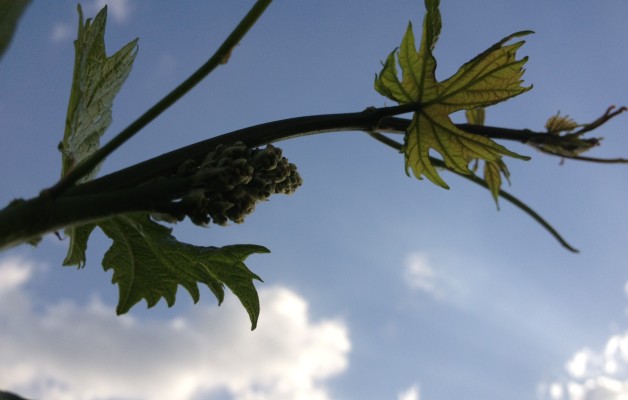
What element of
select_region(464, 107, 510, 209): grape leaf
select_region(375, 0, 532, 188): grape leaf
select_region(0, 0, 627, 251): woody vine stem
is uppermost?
select_region(464, 107, 510, 209): grape leaf

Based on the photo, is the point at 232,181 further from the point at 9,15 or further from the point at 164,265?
the point at 164,265

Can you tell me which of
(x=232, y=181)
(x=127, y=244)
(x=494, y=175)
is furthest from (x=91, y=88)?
(x=494, y=175)

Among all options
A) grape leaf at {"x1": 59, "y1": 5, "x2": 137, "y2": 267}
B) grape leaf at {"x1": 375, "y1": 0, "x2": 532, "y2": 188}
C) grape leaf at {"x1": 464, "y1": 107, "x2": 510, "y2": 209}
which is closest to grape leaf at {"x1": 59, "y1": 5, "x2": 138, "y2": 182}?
grape leaf at {"x1": 59, "y1": 5, "x2": 137, "y2": 267}

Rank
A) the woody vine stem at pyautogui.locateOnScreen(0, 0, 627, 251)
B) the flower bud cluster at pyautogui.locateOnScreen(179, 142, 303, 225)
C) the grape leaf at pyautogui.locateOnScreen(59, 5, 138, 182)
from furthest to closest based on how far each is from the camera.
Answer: the grape leaf at pyautogui.locateOnScreen(59, 5, 138, 182) → the flower bud cluster at pyautogui.locateOnScreen(179, 142, 303, 225) → the woody vine stem at pyautogui.locateOnScreen(0, 0, 627, 251)

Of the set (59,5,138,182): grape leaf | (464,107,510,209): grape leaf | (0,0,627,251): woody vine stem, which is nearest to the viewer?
(0,0,627,251): woody vine stem

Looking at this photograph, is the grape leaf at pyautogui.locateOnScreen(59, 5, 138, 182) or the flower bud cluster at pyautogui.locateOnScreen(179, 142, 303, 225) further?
the grape leaf at pyautogui.locateOnScreen(59, 5, 138, 182)

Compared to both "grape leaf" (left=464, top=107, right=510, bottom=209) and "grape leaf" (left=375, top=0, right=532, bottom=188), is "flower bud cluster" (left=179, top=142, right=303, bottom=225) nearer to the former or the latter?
"grape leaf" (left=375, top=0, right=532, bottom=188)

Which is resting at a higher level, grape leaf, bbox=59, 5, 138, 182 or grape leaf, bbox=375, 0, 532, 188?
grape leaf, bbox=375, 0, 532, 188
